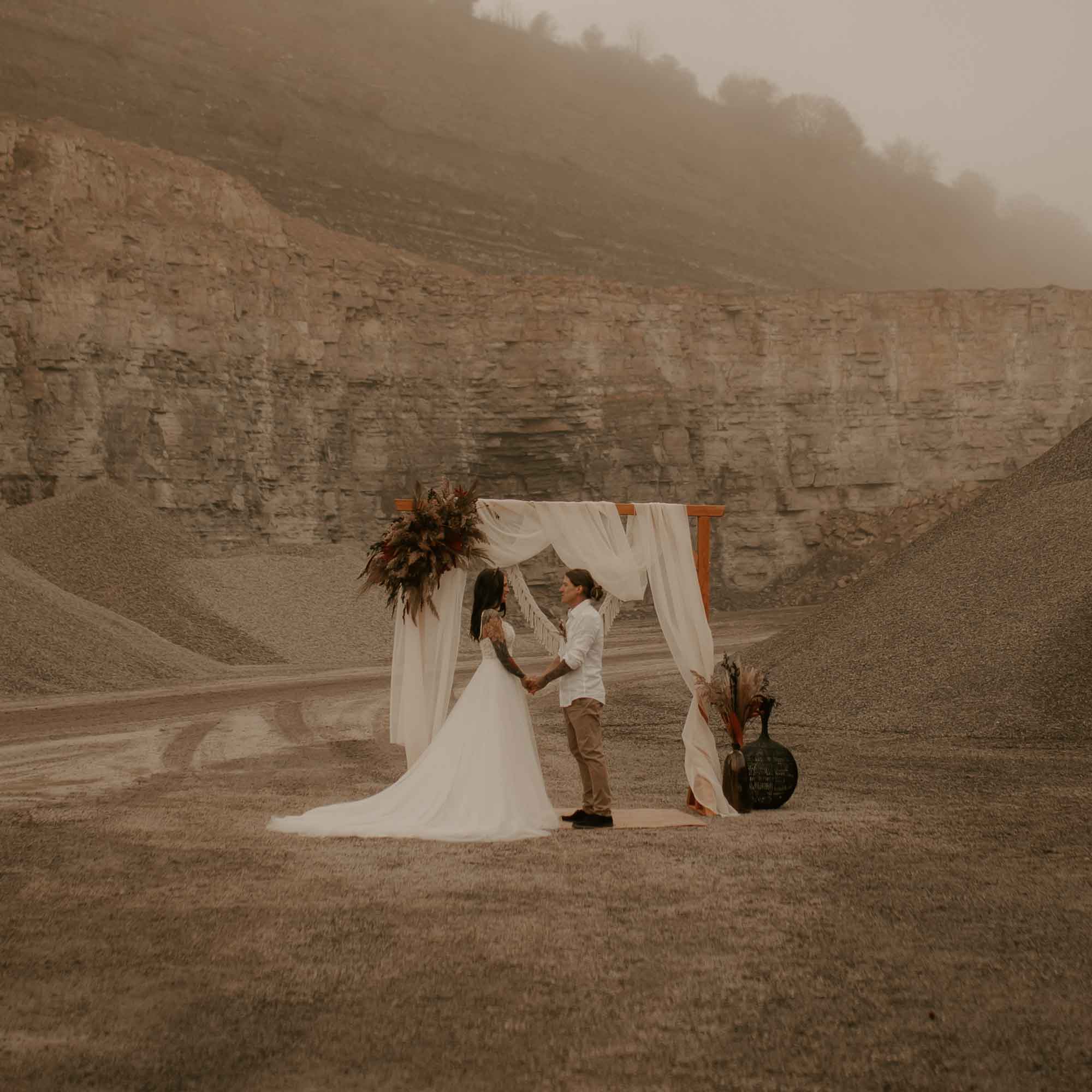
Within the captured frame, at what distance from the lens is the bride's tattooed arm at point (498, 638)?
31.3ft

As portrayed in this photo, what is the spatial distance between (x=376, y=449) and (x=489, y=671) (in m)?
38.2

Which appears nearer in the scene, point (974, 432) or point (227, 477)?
point (227, 477)

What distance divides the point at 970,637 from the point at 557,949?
12.6 meters

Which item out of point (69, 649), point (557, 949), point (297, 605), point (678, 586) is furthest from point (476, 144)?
point (557, 949)

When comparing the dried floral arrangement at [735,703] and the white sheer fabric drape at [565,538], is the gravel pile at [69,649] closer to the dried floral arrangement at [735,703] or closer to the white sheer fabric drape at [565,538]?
the white sheer fabric drape at [565,538]

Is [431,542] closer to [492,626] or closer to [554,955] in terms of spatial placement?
[492,626]

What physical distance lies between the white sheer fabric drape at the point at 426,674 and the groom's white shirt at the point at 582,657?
122cm

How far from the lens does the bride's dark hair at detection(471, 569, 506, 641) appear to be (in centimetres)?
966

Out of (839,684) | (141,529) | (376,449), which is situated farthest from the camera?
(376,449)

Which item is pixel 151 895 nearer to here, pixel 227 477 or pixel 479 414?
pixel 227 477

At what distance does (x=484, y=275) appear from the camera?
5041 cm

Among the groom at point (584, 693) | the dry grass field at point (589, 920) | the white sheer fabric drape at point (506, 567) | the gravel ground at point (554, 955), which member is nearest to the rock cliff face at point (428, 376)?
the dry grass field at point (589, 920)

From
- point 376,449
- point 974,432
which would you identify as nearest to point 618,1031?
point 376,449

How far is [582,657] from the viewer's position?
31.4 ft
